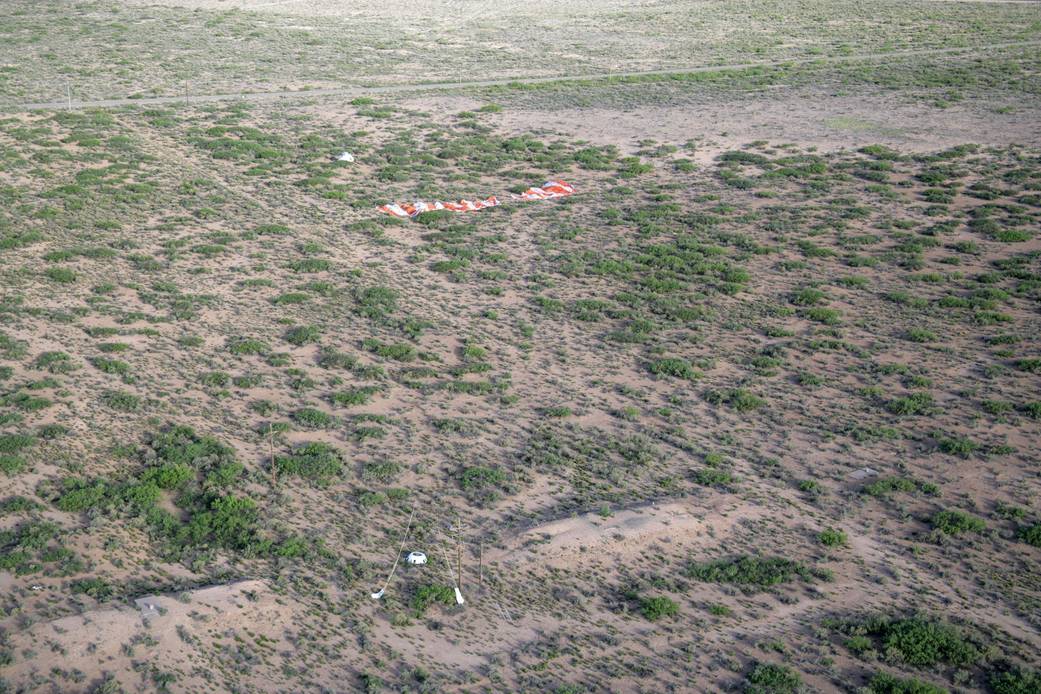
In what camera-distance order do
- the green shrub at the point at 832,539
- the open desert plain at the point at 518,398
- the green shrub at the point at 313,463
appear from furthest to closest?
the green shrub at the point at 313,463 → the green shrub at the point at 832,539 → the open desert plain at the point at 518,398

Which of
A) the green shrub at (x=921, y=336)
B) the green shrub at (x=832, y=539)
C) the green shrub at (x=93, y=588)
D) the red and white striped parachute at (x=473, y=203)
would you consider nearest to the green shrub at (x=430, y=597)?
the green shrub at (x=93, y=588)

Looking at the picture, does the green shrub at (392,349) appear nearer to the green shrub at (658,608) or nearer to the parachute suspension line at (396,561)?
the parachute suspension line at (396,561)

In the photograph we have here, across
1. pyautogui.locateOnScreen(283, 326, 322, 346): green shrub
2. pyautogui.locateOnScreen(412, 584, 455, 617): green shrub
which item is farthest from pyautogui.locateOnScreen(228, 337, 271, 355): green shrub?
pyautogui.locateOnScreen(412, 584, 455, 617): green shrub

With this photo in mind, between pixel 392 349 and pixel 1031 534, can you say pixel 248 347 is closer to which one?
pixel 392 349

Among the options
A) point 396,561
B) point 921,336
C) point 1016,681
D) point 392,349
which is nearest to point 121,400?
point 392,349

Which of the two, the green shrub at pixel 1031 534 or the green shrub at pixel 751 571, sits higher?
the green shrub at pixel 1031 534

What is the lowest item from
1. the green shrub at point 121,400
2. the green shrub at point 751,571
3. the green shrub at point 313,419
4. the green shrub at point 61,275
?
the green shrub at point 751,571
